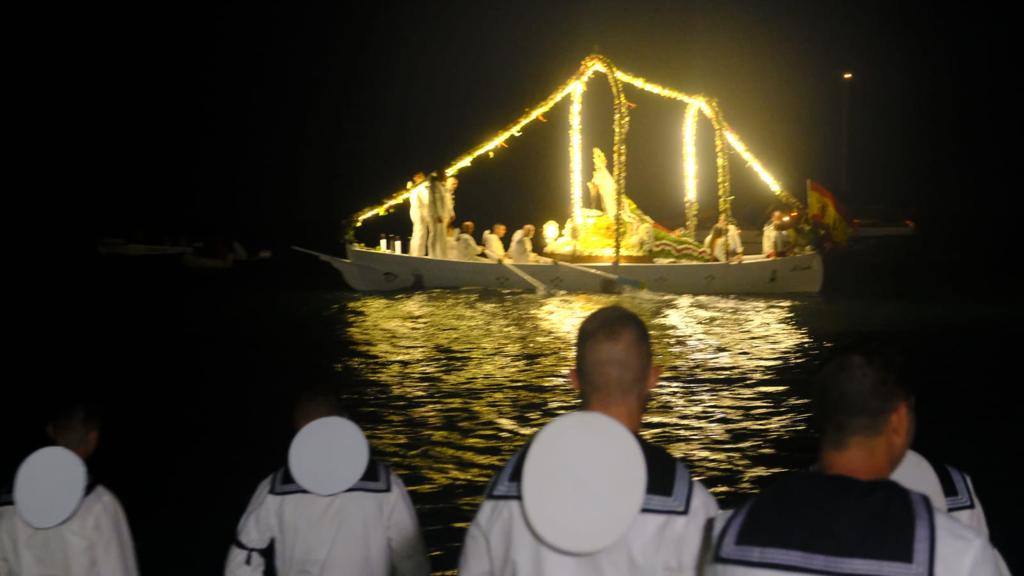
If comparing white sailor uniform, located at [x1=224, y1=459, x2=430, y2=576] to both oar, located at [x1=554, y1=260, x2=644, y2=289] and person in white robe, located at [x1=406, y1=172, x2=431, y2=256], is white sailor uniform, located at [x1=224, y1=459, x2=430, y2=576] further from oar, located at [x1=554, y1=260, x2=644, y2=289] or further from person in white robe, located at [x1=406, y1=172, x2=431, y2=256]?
person in white robe, located at [x1=406, y1=172, x2=431, y2=256]

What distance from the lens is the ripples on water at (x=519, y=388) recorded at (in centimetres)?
1066

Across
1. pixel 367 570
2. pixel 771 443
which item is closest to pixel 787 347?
pixel 771 443

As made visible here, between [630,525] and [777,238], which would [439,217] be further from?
[630,525]

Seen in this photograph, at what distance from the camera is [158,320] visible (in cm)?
2438

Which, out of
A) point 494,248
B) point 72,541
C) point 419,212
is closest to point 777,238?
point 494,248

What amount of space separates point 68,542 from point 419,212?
25.3 metres

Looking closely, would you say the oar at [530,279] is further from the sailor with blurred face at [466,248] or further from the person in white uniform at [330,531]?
the person in white uniform at [330,531]

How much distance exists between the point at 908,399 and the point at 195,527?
23.4ft

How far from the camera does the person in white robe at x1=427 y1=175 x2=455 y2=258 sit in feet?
95.0

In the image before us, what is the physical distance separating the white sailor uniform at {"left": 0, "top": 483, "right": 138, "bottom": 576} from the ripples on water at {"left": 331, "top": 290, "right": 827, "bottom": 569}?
384cm

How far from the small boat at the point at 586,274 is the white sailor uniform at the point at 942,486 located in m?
23.8

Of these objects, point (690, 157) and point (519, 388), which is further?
point (690, 157)

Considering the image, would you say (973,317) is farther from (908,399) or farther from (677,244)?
(908,399)

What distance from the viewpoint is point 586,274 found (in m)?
27.7
